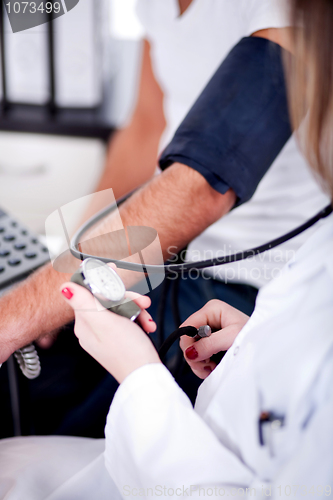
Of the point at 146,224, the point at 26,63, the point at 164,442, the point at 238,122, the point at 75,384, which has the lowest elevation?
the point at 75,384

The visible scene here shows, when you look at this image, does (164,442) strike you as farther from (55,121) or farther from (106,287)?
(55,121)

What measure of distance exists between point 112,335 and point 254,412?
140mm

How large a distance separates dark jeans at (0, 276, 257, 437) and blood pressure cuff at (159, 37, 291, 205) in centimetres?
16

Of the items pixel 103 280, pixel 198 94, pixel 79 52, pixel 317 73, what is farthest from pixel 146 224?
pixel 79 52

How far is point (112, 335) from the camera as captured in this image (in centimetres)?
35

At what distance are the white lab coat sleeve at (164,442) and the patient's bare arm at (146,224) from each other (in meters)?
0.13

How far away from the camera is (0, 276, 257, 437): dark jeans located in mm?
542

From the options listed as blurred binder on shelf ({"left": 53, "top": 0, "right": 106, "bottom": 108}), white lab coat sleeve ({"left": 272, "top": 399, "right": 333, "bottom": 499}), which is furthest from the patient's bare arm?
blurred binder on shelf ({"left": 53, "top": 0, "right": 106, "bottom": 108})

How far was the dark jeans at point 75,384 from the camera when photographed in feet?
1.78

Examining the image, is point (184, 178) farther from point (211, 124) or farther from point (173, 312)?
point (173, 312)

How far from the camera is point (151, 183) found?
1.80 feet

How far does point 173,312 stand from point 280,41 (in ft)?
1.23

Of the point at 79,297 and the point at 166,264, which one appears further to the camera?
the point at 166,264

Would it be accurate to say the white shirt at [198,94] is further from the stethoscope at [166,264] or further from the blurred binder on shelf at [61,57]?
the blurred binder on shelf at [61,57]
